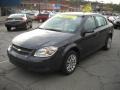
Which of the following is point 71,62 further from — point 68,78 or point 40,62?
point 40,62

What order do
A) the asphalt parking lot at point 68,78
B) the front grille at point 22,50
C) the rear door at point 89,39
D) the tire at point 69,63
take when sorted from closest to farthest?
1. the asphalt parking lot at point 68,78
2. the front grille at point 22,50
3. the tire at point 69,63
4. the rear door at point 89,39

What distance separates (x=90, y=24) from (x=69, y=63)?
1.71 metres

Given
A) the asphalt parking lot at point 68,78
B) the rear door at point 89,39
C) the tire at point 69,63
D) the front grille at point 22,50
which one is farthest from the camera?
the rear door at point 89,39

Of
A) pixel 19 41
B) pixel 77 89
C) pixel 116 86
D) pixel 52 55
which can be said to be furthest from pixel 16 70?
pixel 116 86

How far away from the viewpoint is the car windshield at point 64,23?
225 inches

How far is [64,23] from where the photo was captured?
593 centimetres

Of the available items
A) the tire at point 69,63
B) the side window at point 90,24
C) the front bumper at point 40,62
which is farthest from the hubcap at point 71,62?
the side window at point 90,24

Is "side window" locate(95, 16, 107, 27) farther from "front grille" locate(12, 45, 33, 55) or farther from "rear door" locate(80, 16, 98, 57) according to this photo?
"front grille" locate(12, 45, 33, 55)

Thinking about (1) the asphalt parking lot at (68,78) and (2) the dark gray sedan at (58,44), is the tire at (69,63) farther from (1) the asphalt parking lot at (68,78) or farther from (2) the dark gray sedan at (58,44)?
(1) the asphalt parking lot at (68,78)

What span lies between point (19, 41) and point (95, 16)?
3.05 m

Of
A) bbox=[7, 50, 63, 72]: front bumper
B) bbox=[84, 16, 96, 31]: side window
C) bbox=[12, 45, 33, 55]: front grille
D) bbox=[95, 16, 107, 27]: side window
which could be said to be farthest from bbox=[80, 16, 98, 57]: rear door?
bbox=[12, 45, 33, 55]: front grille

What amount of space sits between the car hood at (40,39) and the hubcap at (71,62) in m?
→ 0.55

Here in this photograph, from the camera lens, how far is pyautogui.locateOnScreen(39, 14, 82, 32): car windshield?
5703 mm

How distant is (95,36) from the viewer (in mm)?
6398
